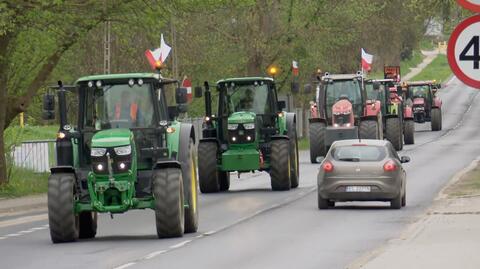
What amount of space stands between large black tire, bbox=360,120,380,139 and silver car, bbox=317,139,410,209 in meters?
18.0

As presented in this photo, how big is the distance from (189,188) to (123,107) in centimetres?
181

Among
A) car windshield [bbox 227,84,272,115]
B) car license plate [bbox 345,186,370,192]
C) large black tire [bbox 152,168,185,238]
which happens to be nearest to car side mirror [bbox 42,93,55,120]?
large black tire [bbox 152,168,185,238]

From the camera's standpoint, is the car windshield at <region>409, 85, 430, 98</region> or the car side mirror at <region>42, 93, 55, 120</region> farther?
the car windshield at <region>409, 85, 430, 98</region>

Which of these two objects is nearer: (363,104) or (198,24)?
(363,104)

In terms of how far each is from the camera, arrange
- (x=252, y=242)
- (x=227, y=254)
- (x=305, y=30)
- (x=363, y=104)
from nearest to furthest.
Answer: (x=227, y=254), (x=252, y=242), (x=363, y=104), (x=305, y=30)

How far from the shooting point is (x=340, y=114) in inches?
1890

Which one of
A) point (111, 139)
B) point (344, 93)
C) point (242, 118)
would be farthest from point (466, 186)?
point (111, 139)

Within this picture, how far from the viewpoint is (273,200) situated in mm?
33375

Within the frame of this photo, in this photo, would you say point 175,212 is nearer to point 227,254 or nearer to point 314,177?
point 227,254

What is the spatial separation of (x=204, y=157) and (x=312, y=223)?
10.1m

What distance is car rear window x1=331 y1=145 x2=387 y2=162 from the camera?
29.6 m

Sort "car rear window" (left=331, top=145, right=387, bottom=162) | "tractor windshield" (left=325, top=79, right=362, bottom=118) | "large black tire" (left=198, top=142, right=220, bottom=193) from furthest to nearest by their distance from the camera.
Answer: "tractor windshield" (left=325, top=79, right=362, bottom=118) < "large black tire" (left=198, top=142, right=220, bottom=193) < "car rear window" (left=331, top=145, right=387, bottom=162)

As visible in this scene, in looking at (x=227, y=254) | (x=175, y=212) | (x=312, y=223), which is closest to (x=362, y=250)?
(x=227, y=254)

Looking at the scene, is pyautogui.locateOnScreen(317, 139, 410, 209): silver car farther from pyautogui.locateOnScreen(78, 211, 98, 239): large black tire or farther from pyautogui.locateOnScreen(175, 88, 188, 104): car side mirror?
pyautogui.locateOnScreen(78, 211, 98, 239): large black tire
